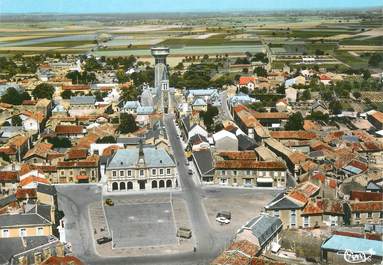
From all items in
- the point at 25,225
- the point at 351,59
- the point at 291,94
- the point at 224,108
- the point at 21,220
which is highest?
the point at 21,220

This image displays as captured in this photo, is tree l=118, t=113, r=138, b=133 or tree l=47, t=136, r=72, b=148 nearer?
tree l=47, t=136, r=72, b=148

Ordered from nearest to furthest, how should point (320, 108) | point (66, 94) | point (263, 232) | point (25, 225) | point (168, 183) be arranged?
point (263, 232)
point (25, 225)
point (168, 183)
point (320, 108)
point (66, 94)

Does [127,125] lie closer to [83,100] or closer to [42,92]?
[83,100]

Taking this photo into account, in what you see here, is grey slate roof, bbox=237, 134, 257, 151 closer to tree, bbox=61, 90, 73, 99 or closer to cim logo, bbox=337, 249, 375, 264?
cim logo, bbox=337, 249, 375, 264

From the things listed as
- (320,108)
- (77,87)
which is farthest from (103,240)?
(77,87)

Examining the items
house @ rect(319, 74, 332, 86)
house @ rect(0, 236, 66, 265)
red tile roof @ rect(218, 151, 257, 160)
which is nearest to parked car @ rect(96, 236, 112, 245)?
house @ rect(0, 236, 66, 265)

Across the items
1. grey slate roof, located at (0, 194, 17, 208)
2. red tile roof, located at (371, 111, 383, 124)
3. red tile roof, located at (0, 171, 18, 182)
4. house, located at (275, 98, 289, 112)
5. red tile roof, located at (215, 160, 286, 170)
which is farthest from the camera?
house, located at (275, 98, 289, 112)
